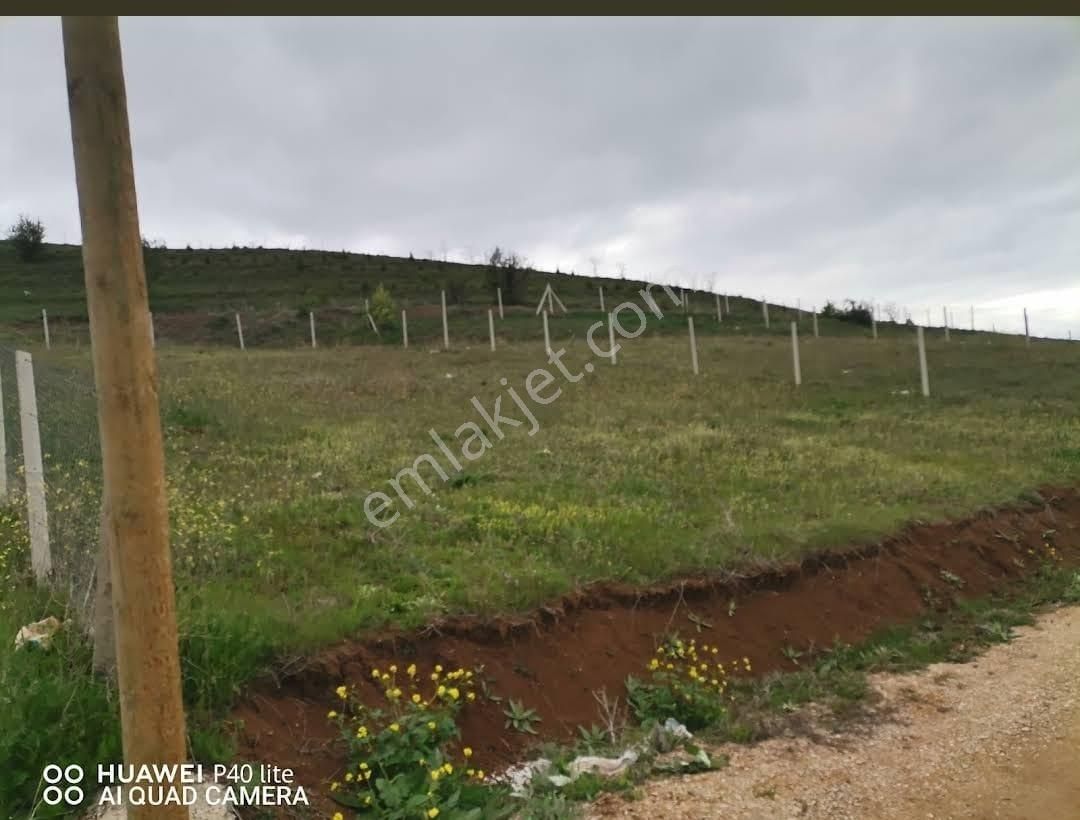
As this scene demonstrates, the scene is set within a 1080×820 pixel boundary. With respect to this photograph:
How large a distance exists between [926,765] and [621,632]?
1.92 metres

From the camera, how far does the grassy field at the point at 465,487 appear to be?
4.07m

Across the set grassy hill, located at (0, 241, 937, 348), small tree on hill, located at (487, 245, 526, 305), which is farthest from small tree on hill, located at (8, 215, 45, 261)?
small tree on hill, located at (487, 245, 526, 305)

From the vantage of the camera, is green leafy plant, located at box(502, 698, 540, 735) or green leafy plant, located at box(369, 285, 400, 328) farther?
green leafy plant, located at box(369, 285, 400, 328)

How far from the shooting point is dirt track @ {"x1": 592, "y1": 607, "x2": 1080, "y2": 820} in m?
3.31

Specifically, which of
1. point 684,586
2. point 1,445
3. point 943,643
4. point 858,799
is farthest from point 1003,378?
point 1,445

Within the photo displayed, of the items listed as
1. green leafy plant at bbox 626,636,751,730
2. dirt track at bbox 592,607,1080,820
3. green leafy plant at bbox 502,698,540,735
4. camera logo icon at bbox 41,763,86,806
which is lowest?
dirt track at bbox 592,607,1080,820

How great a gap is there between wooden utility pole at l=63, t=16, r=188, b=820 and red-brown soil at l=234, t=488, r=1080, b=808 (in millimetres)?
1449

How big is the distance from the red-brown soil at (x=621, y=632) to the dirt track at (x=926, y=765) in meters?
0.88

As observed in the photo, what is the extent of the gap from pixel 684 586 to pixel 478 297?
34790 mm

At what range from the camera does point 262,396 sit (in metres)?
12.7

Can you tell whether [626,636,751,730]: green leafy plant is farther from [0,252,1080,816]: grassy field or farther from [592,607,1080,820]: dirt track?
[0,252,1080,816]: grassy field

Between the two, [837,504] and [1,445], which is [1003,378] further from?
[1,445]

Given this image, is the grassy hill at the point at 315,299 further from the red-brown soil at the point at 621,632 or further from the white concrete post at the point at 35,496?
the white concrete post at the point at 35,496

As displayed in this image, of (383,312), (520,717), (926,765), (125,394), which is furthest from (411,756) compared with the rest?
(383,312)
